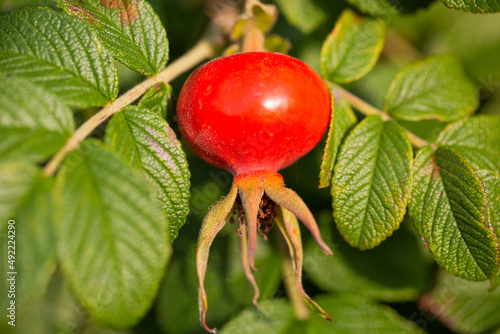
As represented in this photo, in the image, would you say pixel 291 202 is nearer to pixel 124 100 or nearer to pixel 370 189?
pixel 370 189

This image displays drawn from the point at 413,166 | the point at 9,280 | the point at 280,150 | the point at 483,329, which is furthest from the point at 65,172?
the point at 483,329

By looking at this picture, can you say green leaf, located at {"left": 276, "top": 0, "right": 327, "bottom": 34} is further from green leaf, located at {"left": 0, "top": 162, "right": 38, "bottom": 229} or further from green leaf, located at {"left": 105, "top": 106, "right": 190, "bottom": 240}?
green leaf, located at {"left": 0, "top": 162, "right": 38, "bottom": 229}

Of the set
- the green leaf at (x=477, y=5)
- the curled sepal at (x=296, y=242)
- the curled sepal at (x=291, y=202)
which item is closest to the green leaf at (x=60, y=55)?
the curled sepal at (x=291, y=202)

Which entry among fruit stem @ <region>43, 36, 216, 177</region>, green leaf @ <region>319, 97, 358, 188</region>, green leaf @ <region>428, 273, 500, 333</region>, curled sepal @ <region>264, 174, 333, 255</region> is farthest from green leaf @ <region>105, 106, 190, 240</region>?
green leaf @ <region>428, 273, 500, 333</region>

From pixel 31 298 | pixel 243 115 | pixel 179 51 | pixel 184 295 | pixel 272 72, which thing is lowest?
pixel 184 295

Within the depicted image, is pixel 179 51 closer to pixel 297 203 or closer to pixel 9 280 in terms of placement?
pixel 297 203

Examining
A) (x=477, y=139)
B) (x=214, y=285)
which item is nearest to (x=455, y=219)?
(x=477, y=139)

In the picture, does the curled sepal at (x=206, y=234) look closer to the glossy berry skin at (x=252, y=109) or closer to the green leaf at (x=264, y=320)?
the glossy berry skin at (x=252, y=109)
